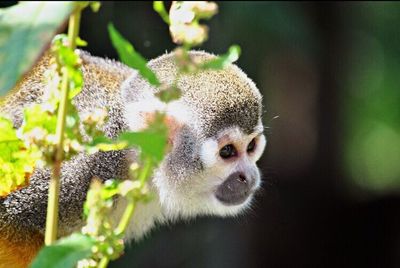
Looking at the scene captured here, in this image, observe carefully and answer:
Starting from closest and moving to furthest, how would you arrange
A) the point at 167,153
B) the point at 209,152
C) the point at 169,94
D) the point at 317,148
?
the point at 169,94 < the point at 167,153 < the point at 209,152 < the point at 317,148

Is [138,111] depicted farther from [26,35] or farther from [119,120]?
[26,35]

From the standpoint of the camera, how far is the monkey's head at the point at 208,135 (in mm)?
2420

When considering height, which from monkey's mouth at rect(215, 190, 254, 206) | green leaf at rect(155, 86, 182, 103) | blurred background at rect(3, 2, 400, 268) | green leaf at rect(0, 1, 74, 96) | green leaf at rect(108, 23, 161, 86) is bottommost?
blurred background at rect(3, 2, 400, 268)

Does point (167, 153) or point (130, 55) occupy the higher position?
point (130, 55)

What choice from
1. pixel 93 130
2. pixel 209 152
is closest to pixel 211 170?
pixel 209 152

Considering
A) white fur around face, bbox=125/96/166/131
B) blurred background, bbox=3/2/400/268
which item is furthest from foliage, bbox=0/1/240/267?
blurred background, bbox=3/2/400/268

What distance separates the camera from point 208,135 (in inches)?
96.4

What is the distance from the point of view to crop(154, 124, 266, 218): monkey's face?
246cm

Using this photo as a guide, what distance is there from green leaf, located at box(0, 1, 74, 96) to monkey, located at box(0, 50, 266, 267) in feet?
4.72

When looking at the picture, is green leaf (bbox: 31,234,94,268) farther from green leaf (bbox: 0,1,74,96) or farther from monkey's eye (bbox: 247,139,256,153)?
monkey's eye (bbox: 247,139,256,153)

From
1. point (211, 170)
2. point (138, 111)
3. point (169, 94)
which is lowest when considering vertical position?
point (211, 170)

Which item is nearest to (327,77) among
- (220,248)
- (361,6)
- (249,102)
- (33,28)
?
(361,6)

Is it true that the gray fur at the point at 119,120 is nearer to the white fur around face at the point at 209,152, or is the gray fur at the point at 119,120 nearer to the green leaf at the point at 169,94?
the white fur around face at the point at 209,152

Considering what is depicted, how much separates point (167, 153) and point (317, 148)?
3397 millimetres
